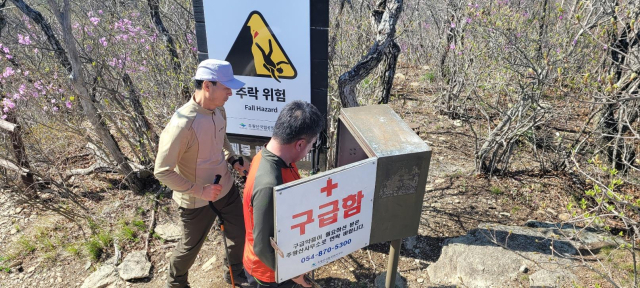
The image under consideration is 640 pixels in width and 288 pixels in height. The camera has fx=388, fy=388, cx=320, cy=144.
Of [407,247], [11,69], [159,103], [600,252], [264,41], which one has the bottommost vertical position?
[407,247]

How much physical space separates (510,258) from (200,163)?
2.46 meters

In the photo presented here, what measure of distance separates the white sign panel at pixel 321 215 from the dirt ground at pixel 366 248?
1324mm

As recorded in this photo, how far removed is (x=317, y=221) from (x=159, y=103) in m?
3.52

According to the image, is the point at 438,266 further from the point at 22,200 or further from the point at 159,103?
the point at 22,200

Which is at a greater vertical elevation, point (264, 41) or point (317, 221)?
point (264, 41)

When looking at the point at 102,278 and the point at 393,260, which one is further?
the point at 102,278

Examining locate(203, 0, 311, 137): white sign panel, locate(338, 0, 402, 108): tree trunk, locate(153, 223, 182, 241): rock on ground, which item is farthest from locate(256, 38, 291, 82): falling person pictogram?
locate(153, 223, 182, 241): rock on ground

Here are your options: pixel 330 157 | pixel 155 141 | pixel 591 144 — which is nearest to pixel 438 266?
pixel 330 157

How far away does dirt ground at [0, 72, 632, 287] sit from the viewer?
3352mm

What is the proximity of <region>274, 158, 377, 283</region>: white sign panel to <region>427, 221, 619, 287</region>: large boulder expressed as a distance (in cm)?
129

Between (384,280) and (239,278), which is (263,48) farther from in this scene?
(384,280)

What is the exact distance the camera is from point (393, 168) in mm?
1962

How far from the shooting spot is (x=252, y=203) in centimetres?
194

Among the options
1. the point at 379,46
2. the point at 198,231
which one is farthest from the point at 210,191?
the point at 379,46
